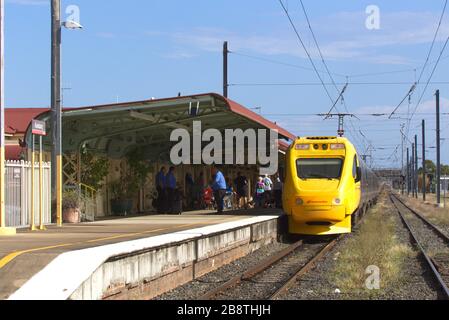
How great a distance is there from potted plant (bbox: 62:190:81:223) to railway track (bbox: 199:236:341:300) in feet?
18.1

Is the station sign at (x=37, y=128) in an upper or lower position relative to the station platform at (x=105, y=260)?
upper

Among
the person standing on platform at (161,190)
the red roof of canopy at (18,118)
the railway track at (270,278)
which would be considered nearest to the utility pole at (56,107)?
the railway track at (270,278)

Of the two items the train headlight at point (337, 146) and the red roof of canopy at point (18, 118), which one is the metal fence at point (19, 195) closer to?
the train headlight at point (337, 146)

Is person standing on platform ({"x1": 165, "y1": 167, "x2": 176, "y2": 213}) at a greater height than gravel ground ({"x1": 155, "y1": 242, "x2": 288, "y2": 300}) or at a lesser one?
greater

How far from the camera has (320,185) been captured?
17953mm

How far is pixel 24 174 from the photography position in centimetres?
1538

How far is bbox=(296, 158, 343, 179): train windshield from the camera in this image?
18.5m

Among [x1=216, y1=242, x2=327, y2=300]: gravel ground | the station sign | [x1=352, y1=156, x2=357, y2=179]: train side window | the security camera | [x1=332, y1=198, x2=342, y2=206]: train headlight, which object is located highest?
the security camera

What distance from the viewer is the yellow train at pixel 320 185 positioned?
57.7 ft

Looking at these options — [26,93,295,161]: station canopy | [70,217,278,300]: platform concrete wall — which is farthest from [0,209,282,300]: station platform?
[26,93,295,161]: station canopy

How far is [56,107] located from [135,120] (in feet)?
15.3

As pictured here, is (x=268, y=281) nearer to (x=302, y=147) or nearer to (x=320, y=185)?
(x=320, y=185)

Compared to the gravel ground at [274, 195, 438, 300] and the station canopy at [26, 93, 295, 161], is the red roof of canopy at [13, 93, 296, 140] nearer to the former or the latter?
the station canopy at [26, 93, 295, 161]

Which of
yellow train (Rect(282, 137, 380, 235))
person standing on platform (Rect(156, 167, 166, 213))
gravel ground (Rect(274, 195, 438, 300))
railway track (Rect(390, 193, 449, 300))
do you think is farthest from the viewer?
person standing on platform (Rect(156, 167, 166, 213))
